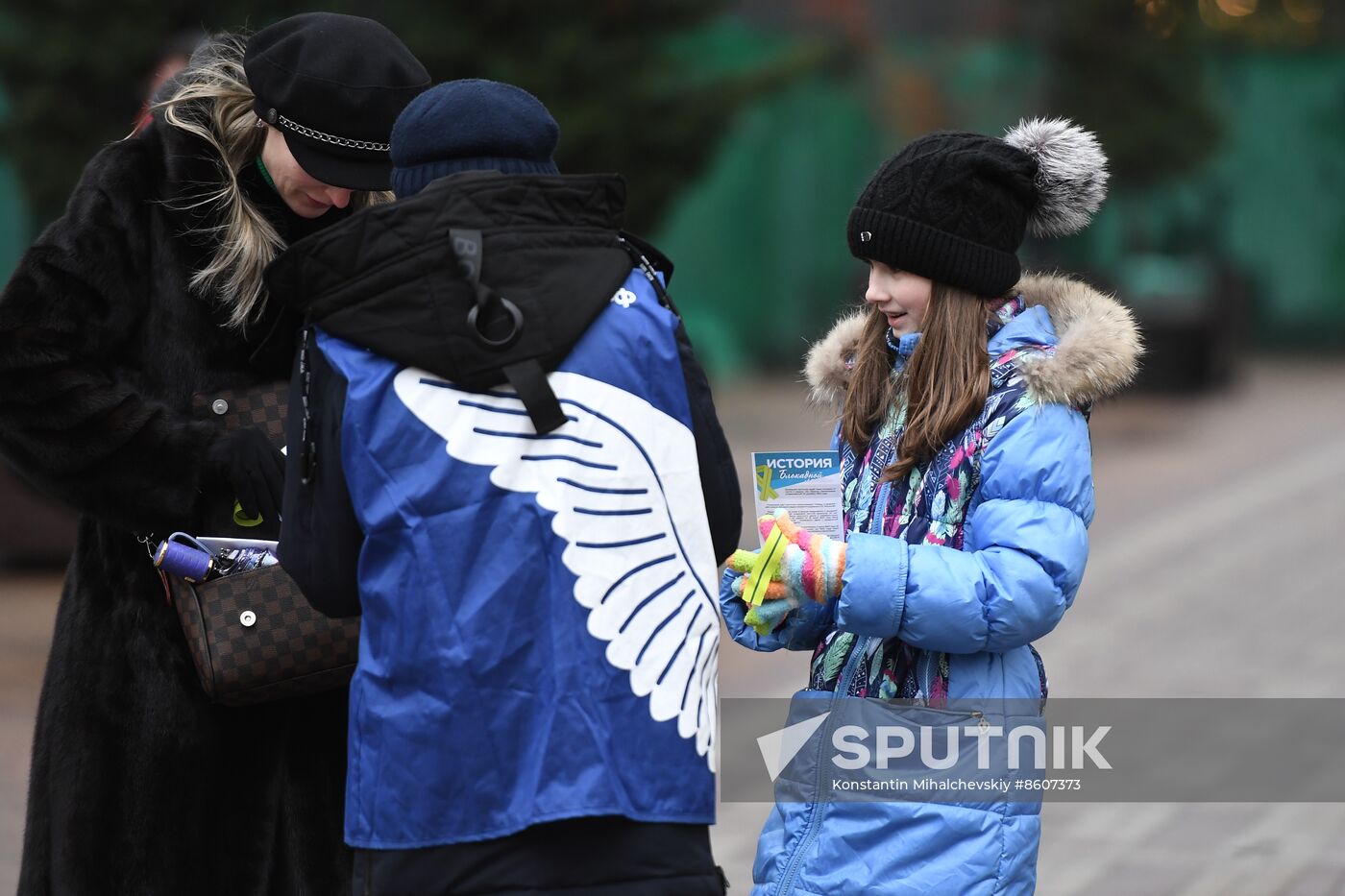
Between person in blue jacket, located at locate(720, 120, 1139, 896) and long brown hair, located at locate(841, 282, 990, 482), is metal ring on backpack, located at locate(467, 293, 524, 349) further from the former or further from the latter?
long brown hair, located at locate(841, 282, 990, 482)

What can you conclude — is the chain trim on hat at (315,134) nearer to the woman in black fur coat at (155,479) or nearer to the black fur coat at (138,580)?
the woman in black fur coat at (155,479)

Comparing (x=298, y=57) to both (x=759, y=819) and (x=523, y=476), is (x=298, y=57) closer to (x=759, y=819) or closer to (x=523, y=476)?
(x=523, y=476)

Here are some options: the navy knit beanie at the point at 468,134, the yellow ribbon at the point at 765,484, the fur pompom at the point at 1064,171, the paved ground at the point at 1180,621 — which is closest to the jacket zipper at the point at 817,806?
the yellow ribbon at the point at 765,484

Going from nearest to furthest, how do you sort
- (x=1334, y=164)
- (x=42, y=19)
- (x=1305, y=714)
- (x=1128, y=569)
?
1. (x=1305, y=714)
2. (x=42, y=19)
3. (x=1128, y=569)
4. (x=1334, y=164)

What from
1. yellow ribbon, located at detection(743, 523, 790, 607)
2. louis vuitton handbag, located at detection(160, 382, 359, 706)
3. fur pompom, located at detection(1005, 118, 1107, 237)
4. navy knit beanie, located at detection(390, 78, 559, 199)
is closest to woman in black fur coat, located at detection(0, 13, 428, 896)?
louis vuitton handbag, located at detection(160, 382, 359, 706)

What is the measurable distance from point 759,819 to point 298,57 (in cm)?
308

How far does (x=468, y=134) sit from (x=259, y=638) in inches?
39.1

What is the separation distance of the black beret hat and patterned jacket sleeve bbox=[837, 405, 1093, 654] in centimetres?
111

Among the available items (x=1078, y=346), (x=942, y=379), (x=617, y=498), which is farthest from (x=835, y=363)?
(x=617, y=498)

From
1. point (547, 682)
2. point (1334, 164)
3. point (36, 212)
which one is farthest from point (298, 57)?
point (1334, 164)

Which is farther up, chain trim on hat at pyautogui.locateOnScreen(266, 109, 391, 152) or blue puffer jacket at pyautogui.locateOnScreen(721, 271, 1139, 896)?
chain trim on hat at pyautogui.locateOnScreen(266, 109, 391, 152)

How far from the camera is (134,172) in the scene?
2.90m

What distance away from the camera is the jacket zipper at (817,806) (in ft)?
8.61

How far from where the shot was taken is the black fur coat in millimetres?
2773
